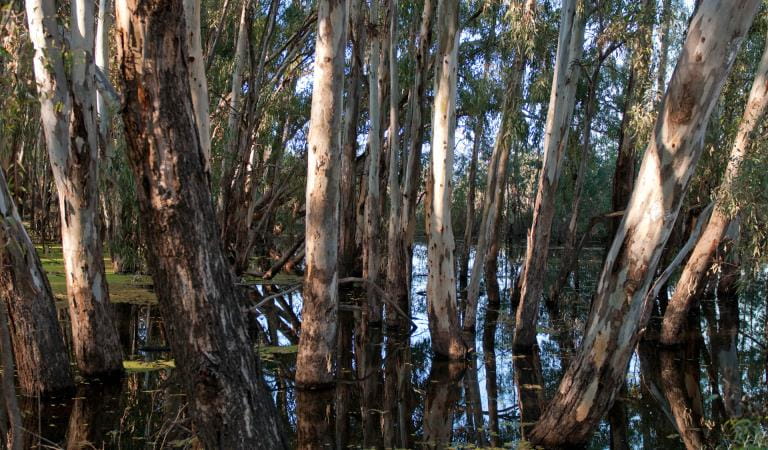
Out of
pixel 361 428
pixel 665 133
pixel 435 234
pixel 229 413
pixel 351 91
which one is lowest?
pixel 361 428

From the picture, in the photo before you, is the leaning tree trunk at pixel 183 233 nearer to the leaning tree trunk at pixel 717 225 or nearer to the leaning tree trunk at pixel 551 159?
the leaning tree trunk at pixel 551 159

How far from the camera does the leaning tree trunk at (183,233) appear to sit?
2537 mm

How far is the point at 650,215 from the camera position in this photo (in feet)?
13.5

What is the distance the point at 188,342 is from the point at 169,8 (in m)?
1.17

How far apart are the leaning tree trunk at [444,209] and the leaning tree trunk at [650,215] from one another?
2951 millimetres

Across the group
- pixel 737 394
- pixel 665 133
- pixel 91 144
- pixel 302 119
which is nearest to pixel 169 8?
pixel 665 133

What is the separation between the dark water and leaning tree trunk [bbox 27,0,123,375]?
0.37m

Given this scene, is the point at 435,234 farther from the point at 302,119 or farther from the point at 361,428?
the point at 302,119

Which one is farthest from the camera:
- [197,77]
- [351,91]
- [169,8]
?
[351,91]

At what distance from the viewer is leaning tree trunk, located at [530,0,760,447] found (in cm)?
398

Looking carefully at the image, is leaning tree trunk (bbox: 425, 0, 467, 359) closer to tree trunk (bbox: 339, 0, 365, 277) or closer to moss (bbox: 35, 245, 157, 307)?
tree trunk (bbox: 339, 0, 365, 277)

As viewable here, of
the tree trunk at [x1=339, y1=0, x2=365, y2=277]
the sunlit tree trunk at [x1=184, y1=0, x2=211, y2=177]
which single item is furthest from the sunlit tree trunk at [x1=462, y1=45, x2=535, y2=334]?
the sunlit tree trunk at [x1=184, y1=0, x2=211, y2=177]

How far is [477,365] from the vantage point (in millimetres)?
7441

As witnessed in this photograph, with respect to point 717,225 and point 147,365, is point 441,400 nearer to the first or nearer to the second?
point 147,365
